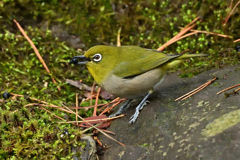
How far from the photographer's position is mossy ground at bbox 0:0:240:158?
4812 millimetres

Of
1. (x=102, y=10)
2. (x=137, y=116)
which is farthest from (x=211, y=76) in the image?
(x=102, y=10)

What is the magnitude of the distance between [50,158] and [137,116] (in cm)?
135

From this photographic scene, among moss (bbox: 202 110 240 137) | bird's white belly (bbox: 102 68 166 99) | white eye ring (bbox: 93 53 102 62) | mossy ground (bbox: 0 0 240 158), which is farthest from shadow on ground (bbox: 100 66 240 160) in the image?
white eye ring (bbox: 93 53 102 62)

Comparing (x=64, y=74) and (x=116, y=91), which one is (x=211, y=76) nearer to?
(x=116, y=91)

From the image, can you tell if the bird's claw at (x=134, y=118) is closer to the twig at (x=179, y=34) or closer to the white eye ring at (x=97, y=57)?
the white eye ring at (x=97, y=57)

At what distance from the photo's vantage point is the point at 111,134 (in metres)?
3.87

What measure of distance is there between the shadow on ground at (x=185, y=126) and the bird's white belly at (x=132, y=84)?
254mm

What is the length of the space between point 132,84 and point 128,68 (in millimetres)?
281

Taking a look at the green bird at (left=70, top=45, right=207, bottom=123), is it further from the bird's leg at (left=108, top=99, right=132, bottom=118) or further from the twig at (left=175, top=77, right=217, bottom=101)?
the twig at (left=175, top=77, right=217, bottom=101)

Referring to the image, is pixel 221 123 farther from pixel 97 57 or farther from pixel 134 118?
pixel 97 57

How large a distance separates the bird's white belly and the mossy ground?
713 mm

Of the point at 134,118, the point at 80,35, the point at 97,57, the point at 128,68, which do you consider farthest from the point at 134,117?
the point at 80,35

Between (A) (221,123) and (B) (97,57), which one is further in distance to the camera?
(B) (97,57)

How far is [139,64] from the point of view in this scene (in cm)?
427
